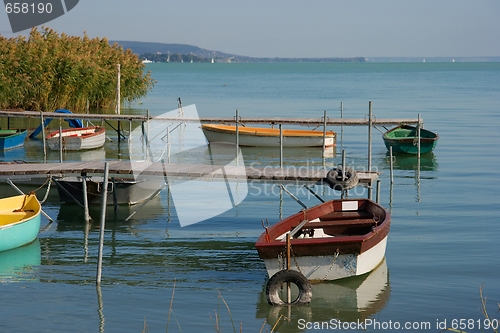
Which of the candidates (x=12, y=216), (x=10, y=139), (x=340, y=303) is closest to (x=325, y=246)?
(x=340, y=303)

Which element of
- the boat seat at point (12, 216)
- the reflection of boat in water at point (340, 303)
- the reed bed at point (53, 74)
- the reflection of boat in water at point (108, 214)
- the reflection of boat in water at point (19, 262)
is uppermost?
the reed bed at point (53, 74)

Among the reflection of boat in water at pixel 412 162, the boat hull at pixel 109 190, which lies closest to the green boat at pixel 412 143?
the reflection of boat in water at pixel 412 162

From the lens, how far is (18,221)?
15.6 metres

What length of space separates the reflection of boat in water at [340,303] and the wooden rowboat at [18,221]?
553 cm

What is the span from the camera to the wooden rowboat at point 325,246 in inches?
500

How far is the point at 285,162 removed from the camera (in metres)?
29.1

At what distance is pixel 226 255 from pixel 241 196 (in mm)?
6620

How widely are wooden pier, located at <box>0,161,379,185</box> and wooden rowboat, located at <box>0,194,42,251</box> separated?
55.0 inches

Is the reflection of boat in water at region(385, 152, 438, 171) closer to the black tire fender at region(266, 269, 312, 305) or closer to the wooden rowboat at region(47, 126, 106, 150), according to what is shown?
the wooden rowboat at region(47, 126, 106, 150)

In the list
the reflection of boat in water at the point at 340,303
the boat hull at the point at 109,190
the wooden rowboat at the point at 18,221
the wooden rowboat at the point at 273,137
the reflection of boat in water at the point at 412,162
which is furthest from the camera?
the wooden rowboat at the point at 273,137

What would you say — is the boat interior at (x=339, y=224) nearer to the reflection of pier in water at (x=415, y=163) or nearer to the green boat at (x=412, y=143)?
the reflection of pier in water at (x=415, y=163)

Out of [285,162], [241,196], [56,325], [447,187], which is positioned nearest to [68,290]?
[56,325]

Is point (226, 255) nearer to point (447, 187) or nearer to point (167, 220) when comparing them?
point (167, 220)

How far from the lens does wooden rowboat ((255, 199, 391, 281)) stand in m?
12.7
